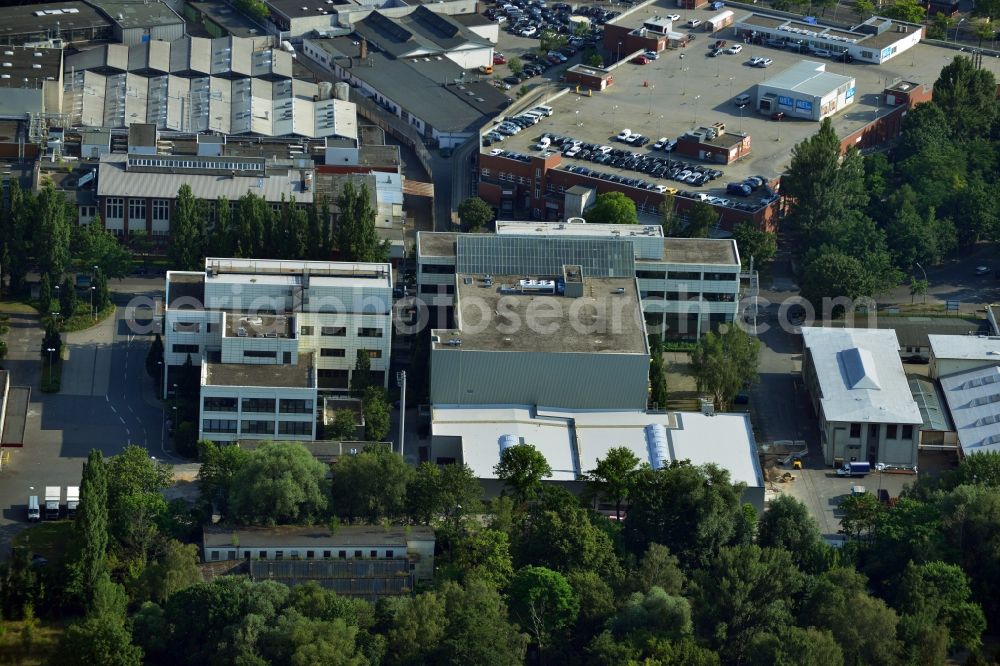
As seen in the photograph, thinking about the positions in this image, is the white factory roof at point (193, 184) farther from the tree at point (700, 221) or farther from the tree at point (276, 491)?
the tree at point (276, 491)

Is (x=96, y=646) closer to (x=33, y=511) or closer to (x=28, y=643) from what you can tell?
(x=28, y=643)

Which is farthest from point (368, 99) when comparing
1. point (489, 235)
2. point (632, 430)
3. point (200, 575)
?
point (200, 575)

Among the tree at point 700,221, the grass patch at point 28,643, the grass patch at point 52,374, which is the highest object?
the tree at point 700,221

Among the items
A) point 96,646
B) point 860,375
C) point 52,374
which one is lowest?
point 96,646

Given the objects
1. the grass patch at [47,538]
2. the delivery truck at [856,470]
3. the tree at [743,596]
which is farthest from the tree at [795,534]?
the grass patch at [47,538]

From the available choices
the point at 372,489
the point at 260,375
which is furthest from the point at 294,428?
the point at 372,489

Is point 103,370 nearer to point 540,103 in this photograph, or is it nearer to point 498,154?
point 498,154

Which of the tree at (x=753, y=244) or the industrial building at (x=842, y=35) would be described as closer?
the tree at (x=753, y=244)
